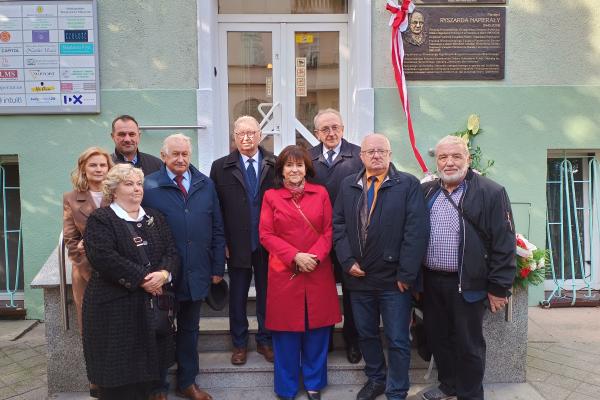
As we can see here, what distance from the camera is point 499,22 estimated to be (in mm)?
5141

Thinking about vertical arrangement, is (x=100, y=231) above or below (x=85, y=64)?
below

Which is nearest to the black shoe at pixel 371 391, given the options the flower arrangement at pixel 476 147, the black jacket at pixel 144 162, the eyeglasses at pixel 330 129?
the eyeglasses at pixel 330 129

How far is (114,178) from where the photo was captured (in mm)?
2998

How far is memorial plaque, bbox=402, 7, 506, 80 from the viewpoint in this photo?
512cm

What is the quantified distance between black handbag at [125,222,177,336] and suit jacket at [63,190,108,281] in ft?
1.33

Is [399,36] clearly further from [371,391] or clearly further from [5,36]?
[5,36]

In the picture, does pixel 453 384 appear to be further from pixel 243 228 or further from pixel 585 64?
pixel 585 64

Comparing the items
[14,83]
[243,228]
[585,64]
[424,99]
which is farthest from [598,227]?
[14,83]

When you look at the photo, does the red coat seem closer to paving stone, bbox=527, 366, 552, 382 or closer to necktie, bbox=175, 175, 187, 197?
necktie, bbox=175, 175, 187, 197

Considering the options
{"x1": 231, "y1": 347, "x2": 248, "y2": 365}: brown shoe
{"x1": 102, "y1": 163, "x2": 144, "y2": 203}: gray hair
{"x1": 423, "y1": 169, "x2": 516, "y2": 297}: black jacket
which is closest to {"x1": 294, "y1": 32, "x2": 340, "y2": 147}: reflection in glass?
{"x1": 231, "y1": 347, "x2": 248, "y2": 365}: brown shoe

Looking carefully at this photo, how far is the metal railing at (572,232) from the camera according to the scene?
5.68m

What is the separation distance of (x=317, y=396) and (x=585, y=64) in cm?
408

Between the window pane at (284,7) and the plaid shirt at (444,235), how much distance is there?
296 centimetres

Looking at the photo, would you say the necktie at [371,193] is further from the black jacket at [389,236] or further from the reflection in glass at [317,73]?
the reflection in glass at [317,73]
